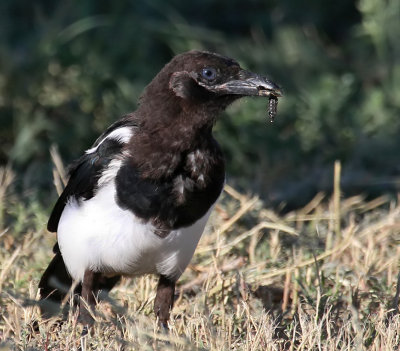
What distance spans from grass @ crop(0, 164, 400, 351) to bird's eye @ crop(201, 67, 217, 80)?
82 centimetres

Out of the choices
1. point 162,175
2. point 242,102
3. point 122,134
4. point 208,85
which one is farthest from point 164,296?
point 242,102

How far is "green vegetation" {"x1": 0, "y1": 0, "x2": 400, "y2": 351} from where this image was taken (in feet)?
11.4

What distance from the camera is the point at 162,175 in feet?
11.4

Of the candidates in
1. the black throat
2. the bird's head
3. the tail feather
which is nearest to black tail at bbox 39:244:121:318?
the tail feather

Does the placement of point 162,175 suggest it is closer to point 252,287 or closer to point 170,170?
point 170,170

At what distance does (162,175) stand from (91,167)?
353 mm

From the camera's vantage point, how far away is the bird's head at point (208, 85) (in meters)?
3.52

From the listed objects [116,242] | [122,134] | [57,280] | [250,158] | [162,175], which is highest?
[122,134]

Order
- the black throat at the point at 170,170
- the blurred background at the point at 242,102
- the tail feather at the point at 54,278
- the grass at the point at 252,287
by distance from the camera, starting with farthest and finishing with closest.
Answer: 1. the blurred background at the point at 242,102
2. the tail feather at the point at 54,278
3. the black throat at the point at 170,170
4. the grass at the point at 252,287

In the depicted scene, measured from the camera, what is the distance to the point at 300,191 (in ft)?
18.0

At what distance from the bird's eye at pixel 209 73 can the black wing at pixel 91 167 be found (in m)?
0.36

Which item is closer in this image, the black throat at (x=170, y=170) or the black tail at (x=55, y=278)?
the black throat at (x=170, y=170)

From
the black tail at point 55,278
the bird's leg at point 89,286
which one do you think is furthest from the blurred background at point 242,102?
the bird's leg at point 89,286

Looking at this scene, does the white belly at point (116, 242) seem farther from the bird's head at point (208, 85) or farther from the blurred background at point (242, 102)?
the blurred background at point (242, 102)
